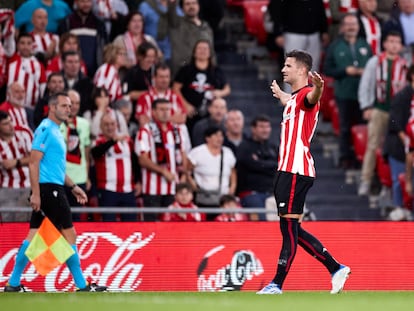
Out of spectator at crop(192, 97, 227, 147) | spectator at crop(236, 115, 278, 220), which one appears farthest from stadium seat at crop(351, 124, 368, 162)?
spectator at crop(192, 97, 227, 147)

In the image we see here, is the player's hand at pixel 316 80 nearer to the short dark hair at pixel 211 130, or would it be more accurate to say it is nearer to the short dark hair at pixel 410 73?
the short dark hair at pixel 211 130

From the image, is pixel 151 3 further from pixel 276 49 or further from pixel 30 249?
pixel 30 249

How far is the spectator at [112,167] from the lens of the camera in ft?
50.1

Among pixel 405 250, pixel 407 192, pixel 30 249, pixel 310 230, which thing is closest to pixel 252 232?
pixel 310 230

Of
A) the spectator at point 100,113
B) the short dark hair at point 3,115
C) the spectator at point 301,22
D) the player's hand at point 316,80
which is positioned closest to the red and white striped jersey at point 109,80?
the spectator at point 100,113

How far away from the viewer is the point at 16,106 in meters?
15.4

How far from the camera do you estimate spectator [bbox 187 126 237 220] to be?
1562 centimetres

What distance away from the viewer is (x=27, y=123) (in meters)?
15.4

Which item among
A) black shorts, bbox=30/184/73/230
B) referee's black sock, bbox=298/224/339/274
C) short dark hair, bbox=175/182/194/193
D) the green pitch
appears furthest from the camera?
short dark hair, bbox=175/182/194/193

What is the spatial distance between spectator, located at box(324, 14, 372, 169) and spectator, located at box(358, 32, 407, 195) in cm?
29

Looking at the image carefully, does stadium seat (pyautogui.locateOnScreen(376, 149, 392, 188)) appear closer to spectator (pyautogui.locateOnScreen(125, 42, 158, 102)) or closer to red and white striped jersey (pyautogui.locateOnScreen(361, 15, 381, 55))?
red and white striped jersey (pyautogui.locateOnScreen(361, 15, 381, 55))

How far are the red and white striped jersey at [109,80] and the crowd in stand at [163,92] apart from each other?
19 mm

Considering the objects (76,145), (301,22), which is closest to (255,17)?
(301,22)

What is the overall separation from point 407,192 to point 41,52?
17.4 feet
